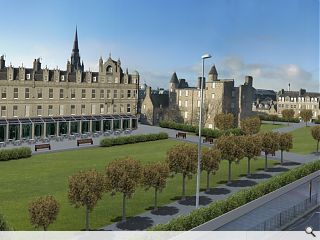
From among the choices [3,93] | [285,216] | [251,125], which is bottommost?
[285,216]

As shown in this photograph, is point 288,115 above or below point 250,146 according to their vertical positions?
above

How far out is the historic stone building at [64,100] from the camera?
56.1 meters

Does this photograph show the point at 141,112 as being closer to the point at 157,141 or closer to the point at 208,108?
the point at 208,108

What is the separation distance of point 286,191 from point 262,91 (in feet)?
480

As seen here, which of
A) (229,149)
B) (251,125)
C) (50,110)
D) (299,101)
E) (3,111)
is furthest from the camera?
(299,101)

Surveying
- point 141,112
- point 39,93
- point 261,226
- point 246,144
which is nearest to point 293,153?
point 246,144

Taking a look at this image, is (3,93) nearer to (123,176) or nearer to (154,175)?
(154,175)

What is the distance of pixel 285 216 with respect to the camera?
25656 millimetres

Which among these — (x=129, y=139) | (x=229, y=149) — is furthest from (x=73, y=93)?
(x=229, y=149)

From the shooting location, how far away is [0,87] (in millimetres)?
55219

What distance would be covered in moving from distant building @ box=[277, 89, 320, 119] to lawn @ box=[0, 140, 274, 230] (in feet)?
277

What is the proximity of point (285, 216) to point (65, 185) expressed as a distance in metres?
16.7

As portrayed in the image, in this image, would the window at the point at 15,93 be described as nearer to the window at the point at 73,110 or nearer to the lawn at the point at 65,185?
the window at the point at 73,110

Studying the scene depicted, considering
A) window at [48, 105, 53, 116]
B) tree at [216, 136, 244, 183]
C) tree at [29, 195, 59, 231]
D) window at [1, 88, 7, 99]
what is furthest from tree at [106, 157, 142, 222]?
window at [48, 105, 53, 116]
